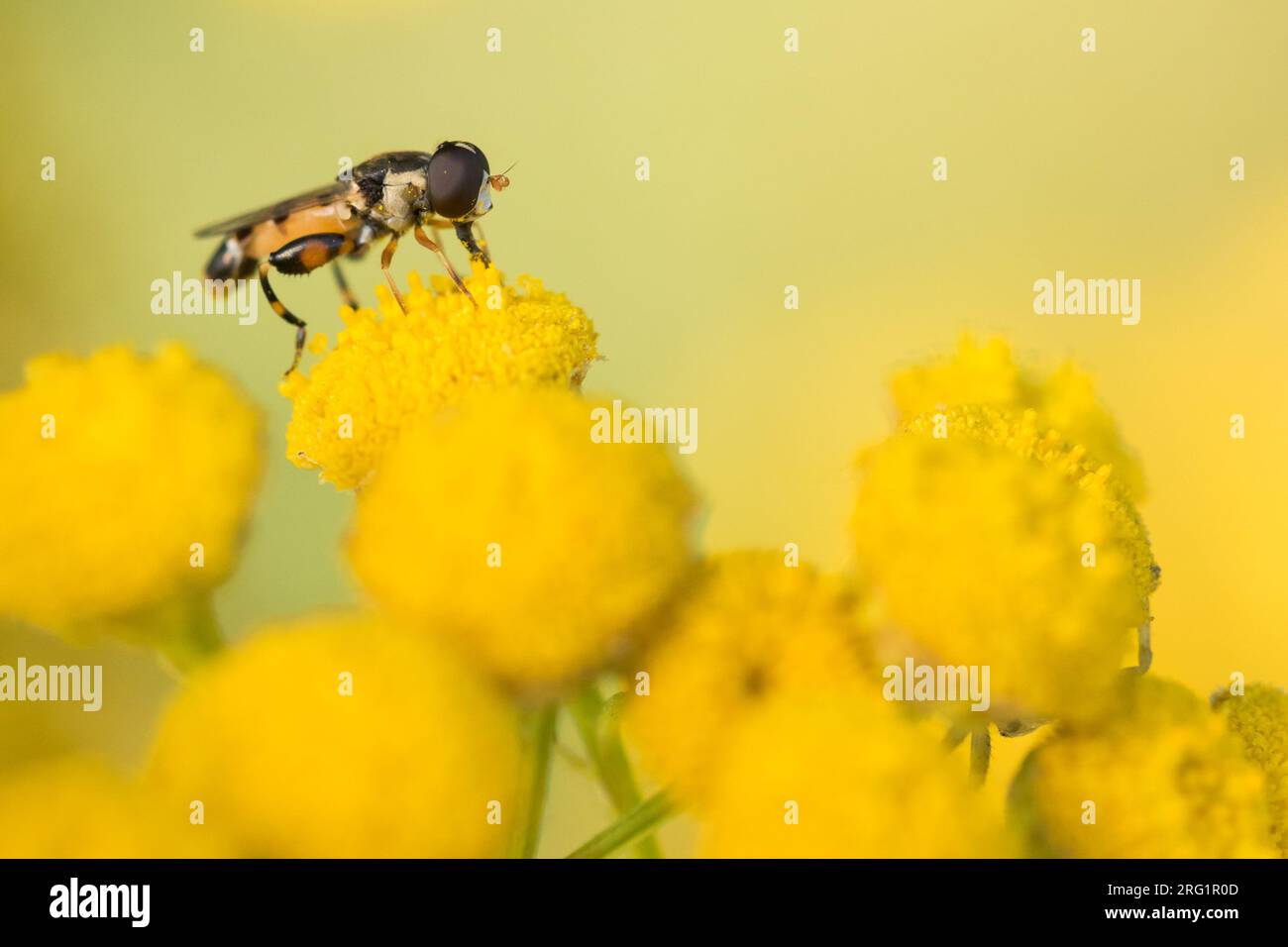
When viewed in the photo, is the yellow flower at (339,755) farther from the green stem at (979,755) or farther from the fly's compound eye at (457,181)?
the fly's compound eye at (457,181)

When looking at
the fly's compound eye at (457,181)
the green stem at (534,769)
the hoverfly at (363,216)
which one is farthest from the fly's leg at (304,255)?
the green stem at (534,769)

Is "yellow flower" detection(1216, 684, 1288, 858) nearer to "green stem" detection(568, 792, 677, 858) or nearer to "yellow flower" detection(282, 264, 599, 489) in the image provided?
"green stem" detection(568, 792, 677, 858)

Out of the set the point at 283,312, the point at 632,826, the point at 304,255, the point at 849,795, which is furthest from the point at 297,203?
the point at 849,795

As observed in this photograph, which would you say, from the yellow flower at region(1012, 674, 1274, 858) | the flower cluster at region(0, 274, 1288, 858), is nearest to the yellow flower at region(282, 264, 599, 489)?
the flower cluster at region(0, 274, 1288, 858)

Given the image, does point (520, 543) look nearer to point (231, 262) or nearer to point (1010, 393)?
point (1010, 393)

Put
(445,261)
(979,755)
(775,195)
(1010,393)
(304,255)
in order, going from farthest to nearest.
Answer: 1. (775,195)
2. (304,255)
3. (445,261)
4. (1010,393)
5. (979,755)
